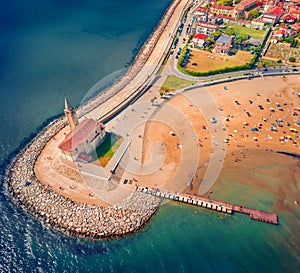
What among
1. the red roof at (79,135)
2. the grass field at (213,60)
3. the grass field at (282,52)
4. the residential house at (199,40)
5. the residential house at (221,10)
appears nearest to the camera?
the red roof at (79,135)

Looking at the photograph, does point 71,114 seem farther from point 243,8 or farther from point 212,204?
point 243,8

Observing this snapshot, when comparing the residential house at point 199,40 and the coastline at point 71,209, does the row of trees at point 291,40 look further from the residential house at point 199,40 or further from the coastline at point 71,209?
the coastline at point 71,209

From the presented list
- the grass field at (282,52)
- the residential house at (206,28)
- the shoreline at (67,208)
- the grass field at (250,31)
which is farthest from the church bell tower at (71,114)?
the grass field at (250,31)

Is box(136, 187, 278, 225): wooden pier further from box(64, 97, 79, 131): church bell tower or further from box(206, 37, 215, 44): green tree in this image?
box(206, 37, 215, 44): green tree

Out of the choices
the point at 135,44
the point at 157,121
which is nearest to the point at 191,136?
the point at 157,121

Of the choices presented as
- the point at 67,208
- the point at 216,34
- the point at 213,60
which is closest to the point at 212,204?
the point at 67,208

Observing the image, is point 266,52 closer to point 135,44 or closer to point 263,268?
point 135,44
